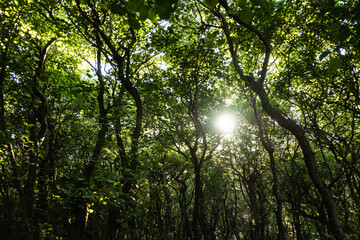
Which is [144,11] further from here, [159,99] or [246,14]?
[159,99]

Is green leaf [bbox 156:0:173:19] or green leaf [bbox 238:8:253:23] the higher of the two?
green leaf [bbox 238:8:253:23]

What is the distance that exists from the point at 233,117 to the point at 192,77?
14.4 feet

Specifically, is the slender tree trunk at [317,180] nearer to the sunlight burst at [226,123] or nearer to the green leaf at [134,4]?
the green leaf at [134,4]

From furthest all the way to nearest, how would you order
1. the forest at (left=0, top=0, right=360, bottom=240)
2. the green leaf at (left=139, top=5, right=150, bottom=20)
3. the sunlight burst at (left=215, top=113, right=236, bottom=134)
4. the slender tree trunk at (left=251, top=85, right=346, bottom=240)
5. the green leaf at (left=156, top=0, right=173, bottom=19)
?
the sunlight burst at (left=215, top=113, right=236, bottom=134), the forest at (left=0, top=0, right=360, bottom=240), the slender tree trunk at (left=251, top=85, right=346, bottom=240), the green leaf at (left=139, top=5, right=150, bottom=20), the green leaf at (left=156, top=0, right=173, bottom=19)

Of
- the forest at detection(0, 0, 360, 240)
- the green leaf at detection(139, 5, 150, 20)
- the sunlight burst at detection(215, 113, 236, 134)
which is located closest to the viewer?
the green leaf at detection(139, 5, 150, 20)

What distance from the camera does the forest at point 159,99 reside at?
3.96 meters

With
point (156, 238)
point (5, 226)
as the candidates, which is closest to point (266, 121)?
point (5, 226)

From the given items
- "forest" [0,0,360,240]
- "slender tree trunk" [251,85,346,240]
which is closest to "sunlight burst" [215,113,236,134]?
"forest" [0,0,360,240]

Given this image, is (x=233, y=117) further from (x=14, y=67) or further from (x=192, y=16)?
(x=14, y=67)

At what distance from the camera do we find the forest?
156 inches

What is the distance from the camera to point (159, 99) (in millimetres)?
9594

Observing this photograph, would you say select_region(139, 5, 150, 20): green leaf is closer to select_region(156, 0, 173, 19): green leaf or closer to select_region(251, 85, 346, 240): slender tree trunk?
select_region(156, 0, 173, 19): green leaf

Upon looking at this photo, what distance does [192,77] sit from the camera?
793 cm

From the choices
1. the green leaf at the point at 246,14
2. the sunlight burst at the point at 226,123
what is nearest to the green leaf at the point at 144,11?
the green leaf at the point at 246,14
